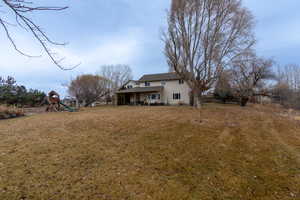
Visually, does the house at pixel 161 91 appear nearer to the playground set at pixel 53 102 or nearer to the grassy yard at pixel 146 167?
the playground set at pixel 53 102

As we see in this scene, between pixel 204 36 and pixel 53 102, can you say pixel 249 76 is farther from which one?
pixel 53 102

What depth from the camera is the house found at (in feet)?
75.2

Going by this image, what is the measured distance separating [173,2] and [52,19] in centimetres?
1584

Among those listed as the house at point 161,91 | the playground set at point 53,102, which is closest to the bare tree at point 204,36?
the house at point 161,91

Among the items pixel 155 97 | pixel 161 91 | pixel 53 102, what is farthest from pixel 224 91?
pixel 53 102

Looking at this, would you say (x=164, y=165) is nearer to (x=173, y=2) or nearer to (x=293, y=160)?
(x=293, y=160)

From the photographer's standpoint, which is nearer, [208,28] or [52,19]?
[52,19]

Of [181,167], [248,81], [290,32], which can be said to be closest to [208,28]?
[290,32]

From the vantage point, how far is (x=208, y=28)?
1420 centimetres

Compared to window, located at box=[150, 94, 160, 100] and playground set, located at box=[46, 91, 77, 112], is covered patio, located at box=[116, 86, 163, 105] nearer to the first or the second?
window, located at box=[150, 94, 160, 100]

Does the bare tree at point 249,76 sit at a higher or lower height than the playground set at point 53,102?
higher

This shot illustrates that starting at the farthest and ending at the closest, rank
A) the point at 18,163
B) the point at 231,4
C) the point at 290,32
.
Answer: the point at 231,4, the point at 290,32, the point at 18,163

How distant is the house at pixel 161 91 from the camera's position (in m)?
22.9

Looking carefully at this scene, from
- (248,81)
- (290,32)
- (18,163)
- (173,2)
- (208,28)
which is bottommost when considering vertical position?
(18,163)
